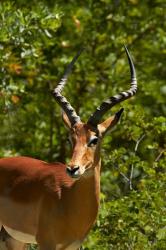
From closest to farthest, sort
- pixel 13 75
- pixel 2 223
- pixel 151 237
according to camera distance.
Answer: pixel 2 223 → pixel 151 237 → pixel 13 75

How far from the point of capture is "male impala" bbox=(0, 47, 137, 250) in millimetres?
8758

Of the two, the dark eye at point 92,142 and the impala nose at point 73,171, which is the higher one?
the dark eye at point 92,142

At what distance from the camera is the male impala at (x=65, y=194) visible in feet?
28.7

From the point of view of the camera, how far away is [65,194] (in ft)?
29.8

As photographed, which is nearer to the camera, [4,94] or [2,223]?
[2,223]

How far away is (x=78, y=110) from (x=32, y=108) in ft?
3.87

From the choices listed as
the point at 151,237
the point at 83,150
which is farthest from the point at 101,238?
the point at 83,150

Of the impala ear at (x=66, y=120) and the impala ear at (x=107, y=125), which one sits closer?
the impala ear at (x=107, y=125)

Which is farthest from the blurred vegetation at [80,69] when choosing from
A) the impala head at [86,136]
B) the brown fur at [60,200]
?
the impala head at [86,136]

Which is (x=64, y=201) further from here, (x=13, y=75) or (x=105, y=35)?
(x=105, y=35)

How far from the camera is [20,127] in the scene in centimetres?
1686

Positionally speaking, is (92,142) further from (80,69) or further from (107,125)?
(80,69)

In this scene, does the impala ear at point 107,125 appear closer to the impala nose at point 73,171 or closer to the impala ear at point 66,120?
the impala ear at point 66,120

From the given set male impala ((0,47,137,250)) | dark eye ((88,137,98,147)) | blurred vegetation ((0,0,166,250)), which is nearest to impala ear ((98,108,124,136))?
male impala ((0,47,137,250))
